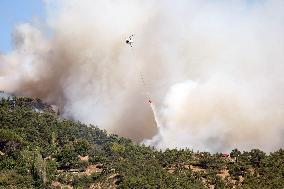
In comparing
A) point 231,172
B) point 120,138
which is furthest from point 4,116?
point 231,172

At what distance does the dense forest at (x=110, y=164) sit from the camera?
208ft

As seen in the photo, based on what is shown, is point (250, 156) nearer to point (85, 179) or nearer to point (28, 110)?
point (85, 179)

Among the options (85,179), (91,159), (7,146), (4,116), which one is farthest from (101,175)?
(4,116)

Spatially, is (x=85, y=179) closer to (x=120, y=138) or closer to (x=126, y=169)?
(x=126, y=169)

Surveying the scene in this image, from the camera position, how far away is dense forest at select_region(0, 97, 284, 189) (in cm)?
6341

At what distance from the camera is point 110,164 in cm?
7031

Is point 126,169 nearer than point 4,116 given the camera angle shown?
Yes

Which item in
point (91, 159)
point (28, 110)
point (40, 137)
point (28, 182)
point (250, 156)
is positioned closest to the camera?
point (28, 182)

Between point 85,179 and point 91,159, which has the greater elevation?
point 91,159

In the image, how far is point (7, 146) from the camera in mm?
74375

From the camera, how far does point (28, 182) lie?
6500 cm

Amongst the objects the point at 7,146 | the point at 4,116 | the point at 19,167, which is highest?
the point at 4,116

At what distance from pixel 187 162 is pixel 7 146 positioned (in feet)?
73.6

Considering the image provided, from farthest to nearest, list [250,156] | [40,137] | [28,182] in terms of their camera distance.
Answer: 1. [40,137]
2. [250,156]
3. [28,182]
